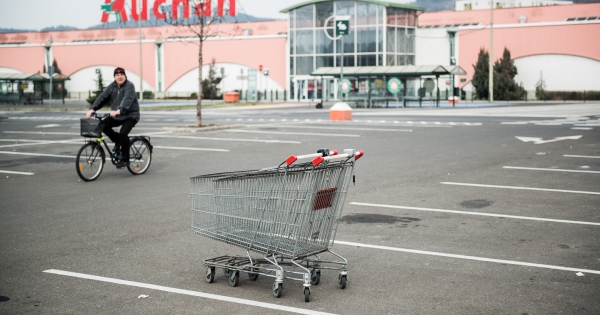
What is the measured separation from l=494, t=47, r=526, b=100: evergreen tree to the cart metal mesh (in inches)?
2208

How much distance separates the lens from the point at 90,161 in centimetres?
1287

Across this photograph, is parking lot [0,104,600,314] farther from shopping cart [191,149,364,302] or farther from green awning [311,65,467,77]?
green awning [311,65,467,77]

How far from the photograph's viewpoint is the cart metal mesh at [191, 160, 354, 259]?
19.1ft

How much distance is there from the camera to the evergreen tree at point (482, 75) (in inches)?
2383

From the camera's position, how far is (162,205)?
10.2m

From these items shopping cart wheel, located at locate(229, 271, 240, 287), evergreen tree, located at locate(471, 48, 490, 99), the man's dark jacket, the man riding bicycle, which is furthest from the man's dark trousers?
evergreen tree, located at locate(471, 48, 490, 99)


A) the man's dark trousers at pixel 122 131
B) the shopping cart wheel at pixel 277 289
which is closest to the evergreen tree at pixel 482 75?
the man's dark trousers at pixel 122 131

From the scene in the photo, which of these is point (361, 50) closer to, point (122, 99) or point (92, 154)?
point (122, 99)

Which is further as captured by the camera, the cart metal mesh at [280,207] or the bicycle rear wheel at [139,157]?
the bicycle rear wheel at [139,157]

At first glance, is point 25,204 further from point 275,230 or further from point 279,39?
point 279,39

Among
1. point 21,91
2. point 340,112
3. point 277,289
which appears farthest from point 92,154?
point 21,91

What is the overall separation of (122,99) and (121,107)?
160mm

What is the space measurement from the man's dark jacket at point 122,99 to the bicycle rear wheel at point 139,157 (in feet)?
2.43

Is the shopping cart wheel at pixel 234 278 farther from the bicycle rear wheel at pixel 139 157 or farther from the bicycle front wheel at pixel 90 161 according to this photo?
the bicycle rear wheel at pixel 139 157
